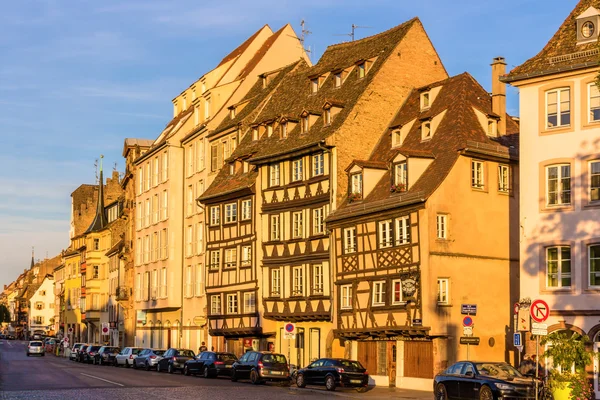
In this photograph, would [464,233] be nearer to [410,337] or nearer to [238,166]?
[410,337]

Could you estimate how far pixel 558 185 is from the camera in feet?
126

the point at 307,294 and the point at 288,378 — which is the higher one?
the point at 307,294

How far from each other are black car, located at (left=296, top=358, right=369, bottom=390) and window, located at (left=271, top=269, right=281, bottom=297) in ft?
41.7

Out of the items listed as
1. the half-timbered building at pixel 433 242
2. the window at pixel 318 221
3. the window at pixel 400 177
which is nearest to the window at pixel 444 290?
the half-timbered building at pixel 433 242

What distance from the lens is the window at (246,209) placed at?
57.8 metres

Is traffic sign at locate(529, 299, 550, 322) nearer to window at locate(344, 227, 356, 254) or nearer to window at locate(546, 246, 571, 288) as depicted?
window at locate(546, 246, 571, 288)

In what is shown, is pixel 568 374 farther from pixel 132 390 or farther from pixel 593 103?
pixel 132 390

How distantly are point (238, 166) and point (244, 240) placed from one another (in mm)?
5061

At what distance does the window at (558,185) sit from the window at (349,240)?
1181cm

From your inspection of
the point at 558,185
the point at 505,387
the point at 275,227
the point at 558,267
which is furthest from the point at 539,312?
the point at 275,227

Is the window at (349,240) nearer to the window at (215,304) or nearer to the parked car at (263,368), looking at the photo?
the parked car at (263,368)

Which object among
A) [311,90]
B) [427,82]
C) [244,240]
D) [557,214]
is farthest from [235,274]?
[557,214]

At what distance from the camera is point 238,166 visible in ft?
200

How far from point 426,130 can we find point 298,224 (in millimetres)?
9402
